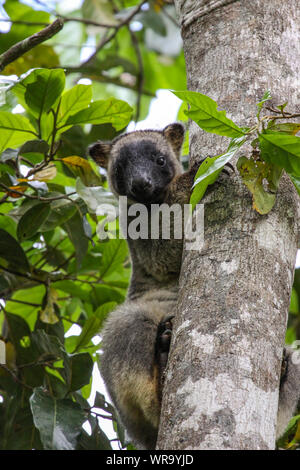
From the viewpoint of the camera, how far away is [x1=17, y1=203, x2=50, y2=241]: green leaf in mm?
4680

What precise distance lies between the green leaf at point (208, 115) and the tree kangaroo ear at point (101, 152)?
3.07 meters

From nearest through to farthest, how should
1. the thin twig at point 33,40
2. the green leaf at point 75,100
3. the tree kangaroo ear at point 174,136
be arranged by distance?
the thin twig at point 33,40 → the green leaf at point 75,100 → the tree kangaroo ear at point 174,136

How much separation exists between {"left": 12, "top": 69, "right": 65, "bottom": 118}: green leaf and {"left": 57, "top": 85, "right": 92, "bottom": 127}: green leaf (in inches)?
5.0

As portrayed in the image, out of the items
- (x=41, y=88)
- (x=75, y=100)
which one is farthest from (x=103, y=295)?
(x=41, y=88)

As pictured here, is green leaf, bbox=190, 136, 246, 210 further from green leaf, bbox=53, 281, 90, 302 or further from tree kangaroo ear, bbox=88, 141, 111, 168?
tree kangaroo ear, bbox=88, 141, 111, 168

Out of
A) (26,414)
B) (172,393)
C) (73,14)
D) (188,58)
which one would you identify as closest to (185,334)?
(172,393)

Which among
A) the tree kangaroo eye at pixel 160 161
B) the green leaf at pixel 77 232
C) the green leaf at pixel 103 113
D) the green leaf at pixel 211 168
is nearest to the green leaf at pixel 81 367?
the green leaf at pixel 77 232

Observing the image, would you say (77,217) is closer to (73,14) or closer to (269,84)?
(269,84)

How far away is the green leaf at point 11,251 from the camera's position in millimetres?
4816

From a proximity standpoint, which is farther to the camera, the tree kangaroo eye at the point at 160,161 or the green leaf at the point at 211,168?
the tree kangaroo eye at the point at 160,161

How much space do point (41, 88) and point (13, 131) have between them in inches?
17.6

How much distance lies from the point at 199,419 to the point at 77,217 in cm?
273

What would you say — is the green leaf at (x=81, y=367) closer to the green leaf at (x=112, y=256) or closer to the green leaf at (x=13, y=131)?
the green leaf at (x=112, y=256)

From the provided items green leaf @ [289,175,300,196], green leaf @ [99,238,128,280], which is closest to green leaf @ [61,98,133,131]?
green leaf @ [99,238,128,280]
